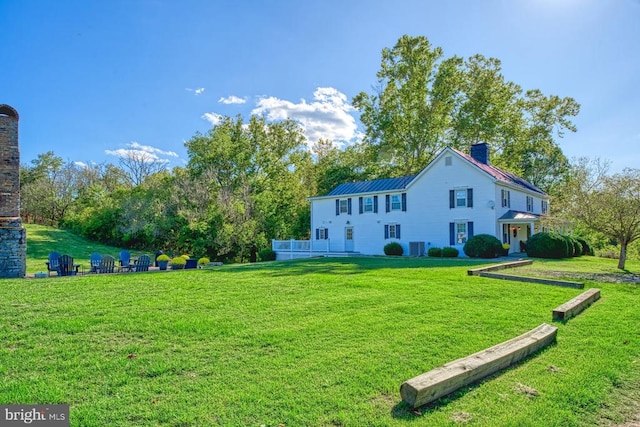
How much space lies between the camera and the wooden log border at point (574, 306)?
20.9 feet

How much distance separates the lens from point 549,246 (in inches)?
777

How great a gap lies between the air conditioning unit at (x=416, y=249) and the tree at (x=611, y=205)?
10205 mm

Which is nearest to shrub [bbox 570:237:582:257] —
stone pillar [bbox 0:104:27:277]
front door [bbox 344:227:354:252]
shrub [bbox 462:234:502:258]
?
shrub [bbox 462:234:502:258]

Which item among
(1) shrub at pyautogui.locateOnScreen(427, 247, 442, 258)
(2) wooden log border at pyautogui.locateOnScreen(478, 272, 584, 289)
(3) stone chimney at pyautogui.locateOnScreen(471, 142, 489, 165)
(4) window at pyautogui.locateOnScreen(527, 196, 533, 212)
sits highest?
(3) stone chimney at pyautogui.locateOnScreen(471, 142, 489, 165)

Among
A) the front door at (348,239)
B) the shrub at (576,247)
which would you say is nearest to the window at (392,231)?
the front door at (348,239)

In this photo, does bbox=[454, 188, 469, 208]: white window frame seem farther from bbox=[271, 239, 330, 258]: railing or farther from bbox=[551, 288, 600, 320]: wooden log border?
bbox=[551, 288, 600, 320]: wooden log border

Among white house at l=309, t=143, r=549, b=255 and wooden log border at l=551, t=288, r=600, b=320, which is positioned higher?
white house at l=309, t=143, r=549, b=255

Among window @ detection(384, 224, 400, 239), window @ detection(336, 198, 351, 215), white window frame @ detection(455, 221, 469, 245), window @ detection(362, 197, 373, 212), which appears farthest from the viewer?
window @ detection(336, 198, 351, 215)

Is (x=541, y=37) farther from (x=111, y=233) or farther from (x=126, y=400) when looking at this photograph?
(x=111, y=233)

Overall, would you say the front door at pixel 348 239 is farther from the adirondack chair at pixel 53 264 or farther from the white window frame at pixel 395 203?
the adirondack chair at pixel 53 264

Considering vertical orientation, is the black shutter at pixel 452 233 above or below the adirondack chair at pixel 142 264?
above

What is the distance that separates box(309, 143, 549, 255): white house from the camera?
74.8ft

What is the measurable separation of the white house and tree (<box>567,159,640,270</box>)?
611 centimetres

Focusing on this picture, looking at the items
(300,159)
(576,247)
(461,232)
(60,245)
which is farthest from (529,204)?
(60,245)
